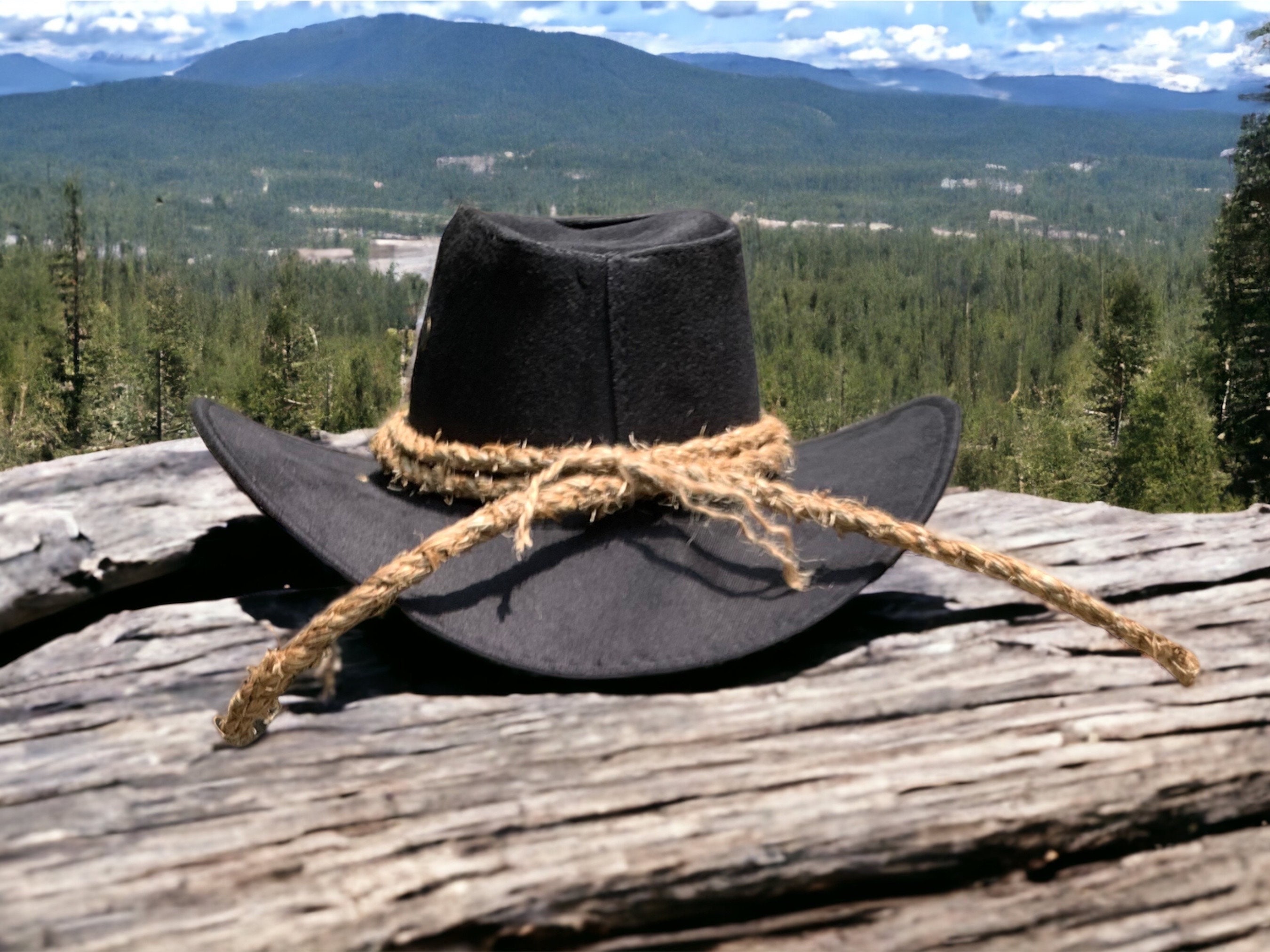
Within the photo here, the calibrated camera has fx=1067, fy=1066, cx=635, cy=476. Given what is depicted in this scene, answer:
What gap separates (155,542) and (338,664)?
0.92 m

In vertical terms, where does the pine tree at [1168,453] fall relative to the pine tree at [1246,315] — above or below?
below

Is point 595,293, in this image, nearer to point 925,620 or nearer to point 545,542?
point 545,542

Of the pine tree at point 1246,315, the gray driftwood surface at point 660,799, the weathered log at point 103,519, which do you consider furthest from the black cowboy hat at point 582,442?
the pine tree at point 1246,315

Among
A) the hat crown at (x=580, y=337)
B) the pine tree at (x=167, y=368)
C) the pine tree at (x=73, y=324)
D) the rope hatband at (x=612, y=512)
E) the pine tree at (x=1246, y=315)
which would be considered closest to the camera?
the rope hatband at (x=612, y=512)

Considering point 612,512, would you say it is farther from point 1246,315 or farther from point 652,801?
point 1246,315

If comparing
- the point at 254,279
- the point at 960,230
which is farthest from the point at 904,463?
the point at 960,230

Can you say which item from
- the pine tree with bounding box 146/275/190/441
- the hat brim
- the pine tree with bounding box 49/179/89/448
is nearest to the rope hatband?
the hat brim

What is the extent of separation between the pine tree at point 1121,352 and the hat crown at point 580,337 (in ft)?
77.3

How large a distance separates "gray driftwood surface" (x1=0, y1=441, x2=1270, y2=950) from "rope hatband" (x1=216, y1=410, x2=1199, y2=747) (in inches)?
3.8

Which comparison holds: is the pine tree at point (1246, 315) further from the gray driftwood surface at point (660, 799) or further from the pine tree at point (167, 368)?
the pine tree at point (167, 368)

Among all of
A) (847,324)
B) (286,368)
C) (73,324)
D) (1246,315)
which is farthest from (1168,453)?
(847,324)

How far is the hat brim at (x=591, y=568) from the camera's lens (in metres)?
1.64

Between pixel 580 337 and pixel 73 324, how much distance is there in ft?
87.8

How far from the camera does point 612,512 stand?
1825 millimetres
